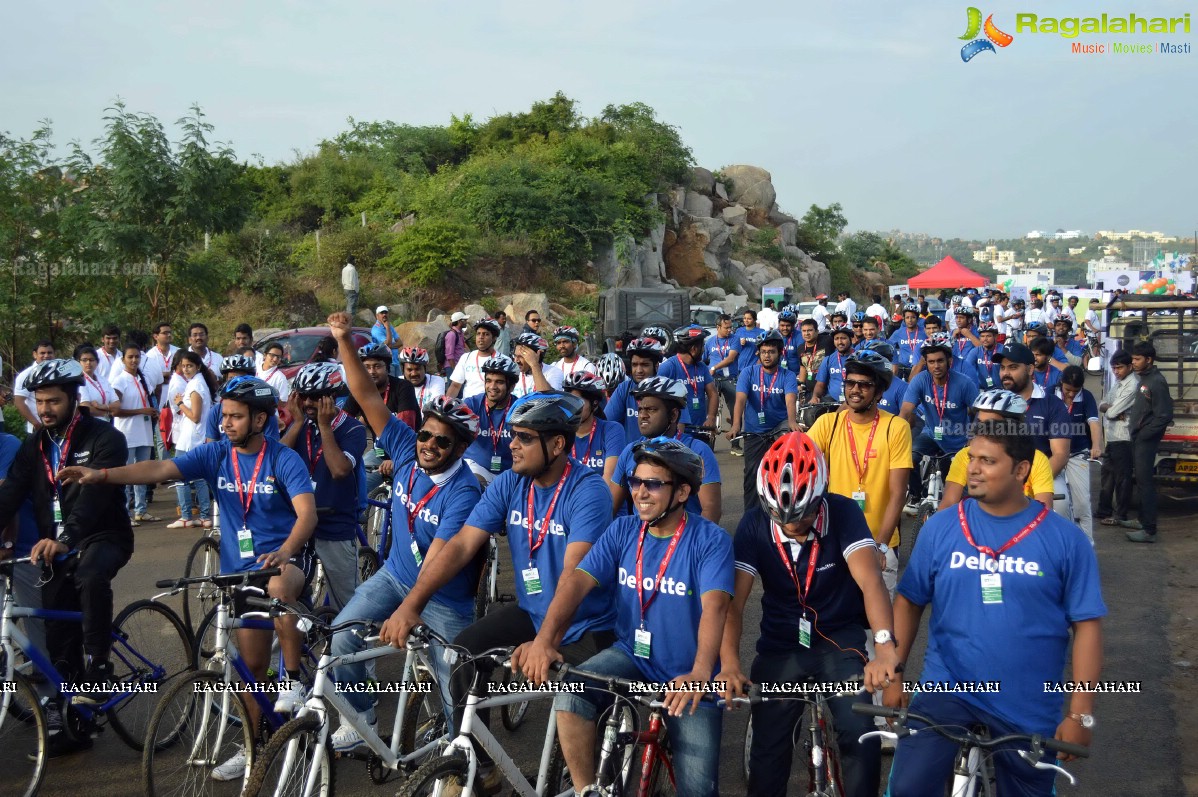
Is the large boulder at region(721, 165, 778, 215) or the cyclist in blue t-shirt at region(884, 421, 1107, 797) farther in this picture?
the large boulder at region(721, 165, 778, 215)

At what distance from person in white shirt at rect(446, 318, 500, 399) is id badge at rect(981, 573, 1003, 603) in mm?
8174

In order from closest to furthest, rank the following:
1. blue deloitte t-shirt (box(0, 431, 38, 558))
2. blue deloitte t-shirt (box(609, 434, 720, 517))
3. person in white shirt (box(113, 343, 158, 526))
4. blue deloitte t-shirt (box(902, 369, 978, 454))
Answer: blue deloitte t-shirt (box(0, 431, 38, 558))
blue deloitte t-shirt (box(609, 434, 720, 517))
blue deloitte t-shirt (box(902, 369, 978, 454))
person in white shirt (box(113, 343, 158, 526))

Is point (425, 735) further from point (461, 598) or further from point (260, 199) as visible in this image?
point (260, 199)

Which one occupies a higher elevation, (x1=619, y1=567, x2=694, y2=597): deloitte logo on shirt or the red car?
the red car

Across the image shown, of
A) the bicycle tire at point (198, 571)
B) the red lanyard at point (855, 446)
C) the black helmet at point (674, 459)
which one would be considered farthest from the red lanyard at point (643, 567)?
the bicycle tire at point (198, 571)

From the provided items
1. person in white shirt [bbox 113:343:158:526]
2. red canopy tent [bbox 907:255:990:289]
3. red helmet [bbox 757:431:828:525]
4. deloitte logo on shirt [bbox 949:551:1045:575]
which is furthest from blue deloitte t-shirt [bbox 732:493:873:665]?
red canopy tent [bbox 907:255:990:289]

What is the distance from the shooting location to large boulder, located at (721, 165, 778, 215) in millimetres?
63125

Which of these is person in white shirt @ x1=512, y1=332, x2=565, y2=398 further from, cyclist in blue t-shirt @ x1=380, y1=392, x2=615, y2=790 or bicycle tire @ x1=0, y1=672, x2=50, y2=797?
bicycle tire @ x1=0, y1=672, x2=50, y2=797

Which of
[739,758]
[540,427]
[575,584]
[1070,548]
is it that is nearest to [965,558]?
[1070,548]

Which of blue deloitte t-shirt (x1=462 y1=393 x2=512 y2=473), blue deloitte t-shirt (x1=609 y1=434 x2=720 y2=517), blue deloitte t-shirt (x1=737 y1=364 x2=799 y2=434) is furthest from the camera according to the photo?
blue deloitte t-shirt (x1=737 y1=364 x2=799 y2=434)

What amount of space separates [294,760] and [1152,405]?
1051 cm

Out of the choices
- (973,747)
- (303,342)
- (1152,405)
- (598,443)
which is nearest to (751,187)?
(303,342)

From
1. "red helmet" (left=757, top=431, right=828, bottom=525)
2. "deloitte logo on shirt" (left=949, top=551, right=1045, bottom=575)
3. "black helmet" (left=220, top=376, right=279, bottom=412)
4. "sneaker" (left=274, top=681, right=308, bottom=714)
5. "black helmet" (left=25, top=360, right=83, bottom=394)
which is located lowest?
"sneaker" (left=274, top=681, right=308, bottom=714)

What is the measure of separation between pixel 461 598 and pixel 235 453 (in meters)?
1.57
